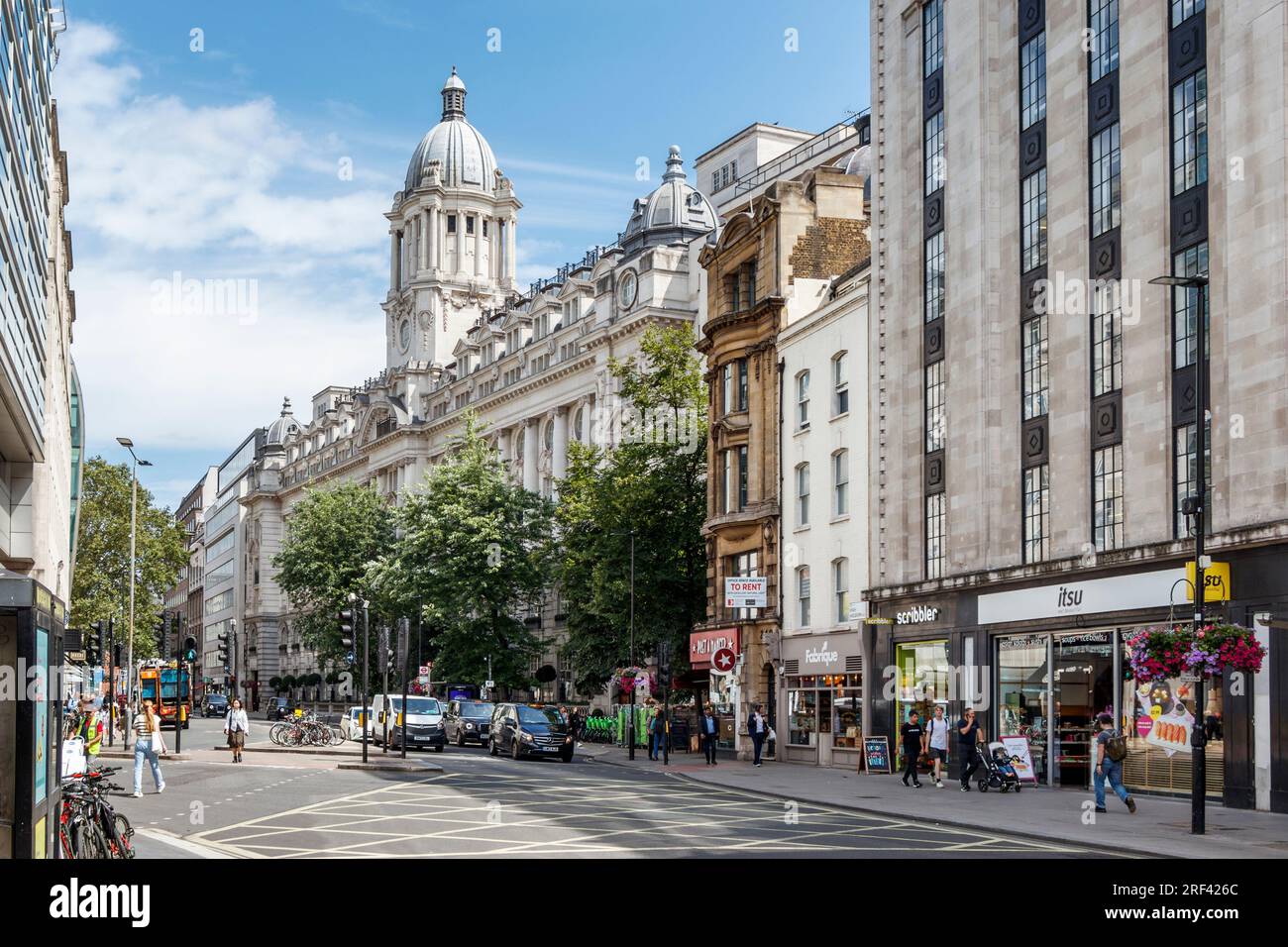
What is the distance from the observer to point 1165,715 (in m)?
28.9

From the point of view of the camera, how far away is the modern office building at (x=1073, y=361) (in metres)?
26.5

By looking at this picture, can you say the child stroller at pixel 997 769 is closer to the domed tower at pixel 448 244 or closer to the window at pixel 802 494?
the window at pixel 802 494

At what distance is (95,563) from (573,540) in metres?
40.9

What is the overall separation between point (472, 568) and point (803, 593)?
1137 inches

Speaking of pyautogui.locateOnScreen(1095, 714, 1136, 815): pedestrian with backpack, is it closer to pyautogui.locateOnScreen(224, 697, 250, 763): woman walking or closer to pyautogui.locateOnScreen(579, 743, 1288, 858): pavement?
pyautogui.locateOnScreen(579, 743, 1288, 858): pavement

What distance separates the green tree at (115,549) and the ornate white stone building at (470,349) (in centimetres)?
1994

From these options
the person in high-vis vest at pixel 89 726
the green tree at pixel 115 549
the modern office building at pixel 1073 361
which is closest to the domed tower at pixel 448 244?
the green tree at pixel 115 549

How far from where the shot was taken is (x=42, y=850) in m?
9.75

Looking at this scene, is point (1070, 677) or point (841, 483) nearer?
point (1070, 677)

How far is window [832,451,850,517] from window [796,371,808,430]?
106 inches

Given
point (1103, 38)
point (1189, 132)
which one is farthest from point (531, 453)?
point (1189, 132)

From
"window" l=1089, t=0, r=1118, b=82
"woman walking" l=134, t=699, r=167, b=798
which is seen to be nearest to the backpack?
"window" l=1089, t=0, r=1118, b=82

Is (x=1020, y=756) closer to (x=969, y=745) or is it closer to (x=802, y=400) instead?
(x=969, y=745)
